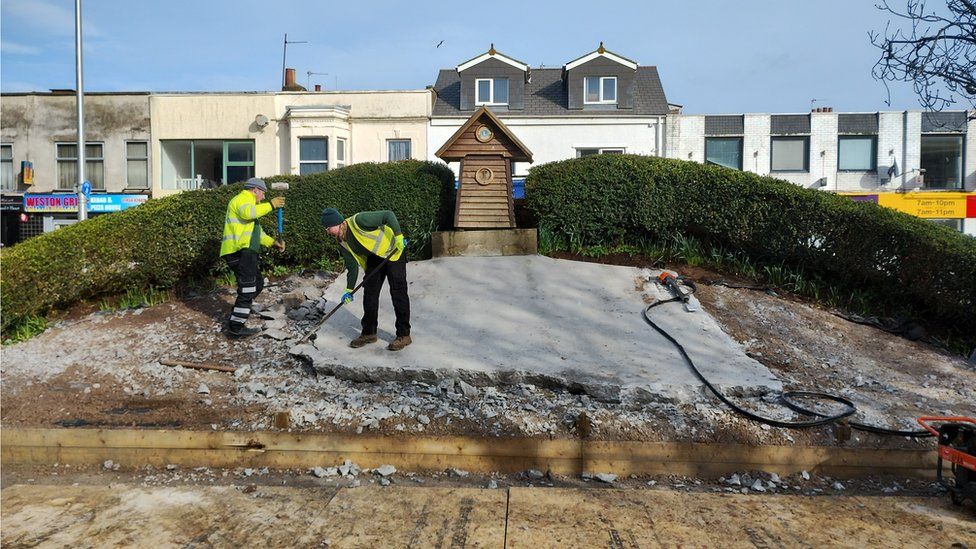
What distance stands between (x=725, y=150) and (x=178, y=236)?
21.1 meters

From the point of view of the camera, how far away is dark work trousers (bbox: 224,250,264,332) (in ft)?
22.6

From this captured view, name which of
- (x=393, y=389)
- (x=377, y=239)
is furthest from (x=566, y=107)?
(x=393, y=389)

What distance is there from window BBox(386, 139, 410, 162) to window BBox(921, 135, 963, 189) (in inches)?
767

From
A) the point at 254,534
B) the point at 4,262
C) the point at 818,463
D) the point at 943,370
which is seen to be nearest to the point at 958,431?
the point at 818,463

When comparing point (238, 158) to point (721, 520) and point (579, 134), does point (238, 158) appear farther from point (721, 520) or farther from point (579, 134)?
point (721, 520)

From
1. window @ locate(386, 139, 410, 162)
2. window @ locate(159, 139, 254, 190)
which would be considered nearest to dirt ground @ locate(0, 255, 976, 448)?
window @ locate(386, 139, 410, 162)

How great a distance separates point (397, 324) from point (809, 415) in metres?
3.72

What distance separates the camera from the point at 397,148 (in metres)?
23.2

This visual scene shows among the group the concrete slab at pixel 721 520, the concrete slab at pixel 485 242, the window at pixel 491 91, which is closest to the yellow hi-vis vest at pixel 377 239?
the concrete slab at pixel 721 520

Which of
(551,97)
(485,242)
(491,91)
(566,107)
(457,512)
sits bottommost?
(457,512)

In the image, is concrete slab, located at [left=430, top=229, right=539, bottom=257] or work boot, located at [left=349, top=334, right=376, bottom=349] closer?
work boot, located at [left=349, top=334, right=376, bottom=349]

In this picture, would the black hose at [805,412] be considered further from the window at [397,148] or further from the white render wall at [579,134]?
the window at [397,148]

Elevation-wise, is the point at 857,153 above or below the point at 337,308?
above

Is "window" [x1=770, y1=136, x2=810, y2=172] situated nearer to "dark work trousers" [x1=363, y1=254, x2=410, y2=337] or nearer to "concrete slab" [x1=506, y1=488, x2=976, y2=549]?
"dark work trousers" [x1=363, y1=254, x2=410, y2=337]
